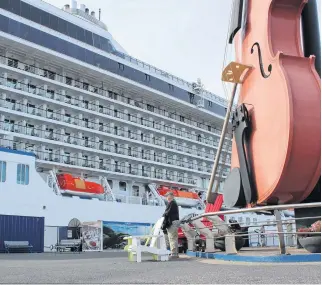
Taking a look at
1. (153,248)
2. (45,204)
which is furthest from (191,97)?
(153,248)

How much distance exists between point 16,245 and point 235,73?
48.6 feet

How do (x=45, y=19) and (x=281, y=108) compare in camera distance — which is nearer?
(x=281, y=108)

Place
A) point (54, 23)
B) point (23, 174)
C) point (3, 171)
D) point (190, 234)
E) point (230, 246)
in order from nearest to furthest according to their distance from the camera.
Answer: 1. point (230, 246)
2. point (190, 234)
3. point (3, 171)
4. point (23, 174)
5. point (54, 23)

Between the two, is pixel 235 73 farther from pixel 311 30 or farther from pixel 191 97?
pixel 191 97

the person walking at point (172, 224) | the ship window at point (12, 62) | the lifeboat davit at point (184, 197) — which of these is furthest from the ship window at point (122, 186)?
the person walking at point (172, 224)

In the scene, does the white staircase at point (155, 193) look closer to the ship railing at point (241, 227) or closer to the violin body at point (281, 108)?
the ship railing at point (241, 227)

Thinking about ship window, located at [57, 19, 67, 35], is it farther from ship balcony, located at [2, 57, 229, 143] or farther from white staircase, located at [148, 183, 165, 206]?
white staircase, located at [148, 183, 165, 206]

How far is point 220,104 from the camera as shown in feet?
132

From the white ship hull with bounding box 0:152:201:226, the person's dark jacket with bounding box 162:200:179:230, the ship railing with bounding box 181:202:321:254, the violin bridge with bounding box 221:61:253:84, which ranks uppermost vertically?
the violin bridge with bounding box 221:61:253:84

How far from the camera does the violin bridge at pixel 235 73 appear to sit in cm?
600

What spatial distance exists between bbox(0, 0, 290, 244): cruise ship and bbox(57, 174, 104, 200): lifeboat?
0.05 metres

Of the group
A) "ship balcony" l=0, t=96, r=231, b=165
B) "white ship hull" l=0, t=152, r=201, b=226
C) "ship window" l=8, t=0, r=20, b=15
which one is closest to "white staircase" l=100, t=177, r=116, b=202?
"white ship hull" l=0, t=152, r=201, b=226

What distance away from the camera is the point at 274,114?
5.29 metres

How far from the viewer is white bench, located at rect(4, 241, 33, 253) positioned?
1786 cm
